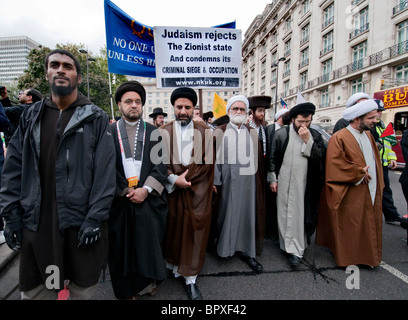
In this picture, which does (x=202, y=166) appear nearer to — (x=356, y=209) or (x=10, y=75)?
(x=356, y=209)

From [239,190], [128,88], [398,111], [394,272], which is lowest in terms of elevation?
[394,272]

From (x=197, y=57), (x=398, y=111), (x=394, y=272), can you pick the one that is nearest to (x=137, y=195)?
(x=197, y=57)

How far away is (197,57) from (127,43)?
3.84 feet

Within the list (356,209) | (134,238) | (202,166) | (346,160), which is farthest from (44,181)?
(356,209)

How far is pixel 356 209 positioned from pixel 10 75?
233ft

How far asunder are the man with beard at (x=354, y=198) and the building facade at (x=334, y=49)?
40.2 feet

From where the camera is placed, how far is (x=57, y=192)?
4.91ft

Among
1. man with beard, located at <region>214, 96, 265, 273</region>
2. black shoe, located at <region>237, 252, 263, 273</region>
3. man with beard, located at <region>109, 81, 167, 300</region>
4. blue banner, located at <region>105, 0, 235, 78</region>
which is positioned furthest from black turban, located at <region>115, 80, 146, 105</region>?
black shoe, located at <region>237, 252, 263, 273</region>

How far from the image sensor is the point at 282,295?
217cm

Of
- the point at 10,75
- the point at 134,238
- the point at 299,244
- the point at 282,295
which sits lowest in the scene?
the point at 282,295

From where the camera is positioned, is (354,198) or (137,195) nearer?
(137,195)

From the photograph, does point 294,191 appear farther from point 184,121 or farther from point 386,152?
point 386,152

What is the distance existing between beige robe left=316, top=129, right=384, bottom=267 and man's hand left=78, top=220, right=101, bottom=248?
2.52 m

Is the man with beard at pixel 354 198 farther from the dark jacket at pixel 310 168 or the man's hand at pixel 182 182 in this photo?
the man's hand at pixel 182 182
